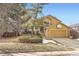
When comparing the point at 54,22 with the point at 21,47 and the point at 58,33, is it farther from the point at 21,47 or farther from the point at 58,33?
the point at 21,47

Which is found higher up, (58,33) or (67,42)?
(58,33)

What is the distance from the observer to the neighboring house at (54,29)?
5.34 meters

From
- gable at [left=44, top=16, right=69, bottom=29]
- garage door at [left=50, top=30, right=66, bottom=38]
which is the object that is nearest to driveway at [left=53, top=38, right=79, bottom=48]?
garage door at [left=50, top=30, right=66, bottom=38]

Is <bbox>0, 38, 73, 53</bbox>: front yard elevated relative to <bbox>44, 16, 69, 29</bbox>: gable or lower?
lower

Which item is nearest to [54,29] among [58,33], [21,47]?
[58,33]

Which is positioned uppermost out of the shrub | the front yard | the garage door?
the garage door

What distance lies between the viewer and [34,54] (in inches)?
209

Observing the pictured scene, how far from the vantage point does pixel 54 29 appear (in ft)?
17.6

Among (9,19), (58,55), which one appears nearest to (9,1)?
(9,19)

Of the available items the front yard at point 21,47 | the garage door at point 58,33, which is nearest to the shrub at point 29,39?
the front yard at point 21,47

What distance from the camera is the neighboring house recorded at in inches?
210

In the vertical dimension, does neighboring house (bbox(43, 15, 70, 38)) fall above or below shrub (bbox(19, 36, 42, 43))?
above

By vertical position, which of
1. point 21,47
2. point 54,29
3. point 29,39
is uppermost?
point 54,29

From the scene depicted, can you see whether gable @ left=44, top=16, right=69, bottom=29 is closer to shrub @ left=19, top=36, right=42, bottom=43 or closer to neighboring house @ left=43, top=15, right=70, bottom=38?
neighboring house @ left=43, top=15, right=70, bottom=38
